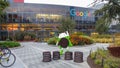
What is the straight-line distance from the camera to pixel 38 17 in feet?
161

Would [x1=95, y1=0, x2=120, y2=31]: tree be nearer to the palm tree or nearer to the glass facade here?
the palm tree

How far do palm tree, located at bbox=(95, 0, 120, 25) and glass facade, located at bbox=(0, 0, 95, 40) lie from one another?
36.7m

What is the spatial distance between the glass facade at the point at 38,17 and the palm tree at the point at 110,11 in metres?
36.7

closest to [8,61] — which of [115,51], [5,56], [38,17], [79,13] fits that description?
[5,56]

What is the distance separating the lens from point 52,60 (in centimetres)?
1337

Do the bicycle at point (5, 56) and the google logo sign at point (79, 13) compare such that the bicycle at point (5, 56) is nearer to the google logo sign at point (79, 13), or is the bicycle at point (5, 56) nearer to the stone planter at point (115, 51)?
the stone planter at point (115, 51)

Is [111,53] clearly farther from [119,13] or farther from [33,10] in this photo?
[33,10]

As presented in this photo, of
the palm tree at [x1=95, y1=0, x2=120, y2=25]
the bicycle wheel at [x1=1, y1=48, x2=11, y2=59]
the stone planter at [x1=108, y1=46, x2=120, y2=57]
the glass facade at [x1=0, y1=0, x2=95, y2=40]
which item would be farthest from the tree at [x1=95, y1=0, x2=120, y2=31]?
the glass facade at [x1=0, y1=0, x2=95, y2=40]

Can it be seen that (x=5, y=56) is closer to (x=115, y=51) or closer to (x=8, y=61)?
(x=8, y=61)

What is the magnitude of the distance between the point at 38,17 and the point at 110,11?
38468mm

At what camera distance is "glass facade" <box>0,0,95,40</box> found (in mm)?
47000

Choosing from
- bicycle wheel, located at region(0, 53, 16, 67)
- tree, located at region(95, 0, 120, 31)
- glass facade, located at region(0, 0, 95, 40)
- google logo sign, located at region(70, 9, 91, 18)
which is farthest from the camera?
google logo sign, located at region(70, 9, 91, 18)

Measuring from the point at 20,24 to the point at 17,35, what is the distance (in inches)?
290

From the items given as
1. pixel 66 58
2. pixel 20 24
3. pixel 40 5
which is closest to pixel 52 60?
pixel 66 58
